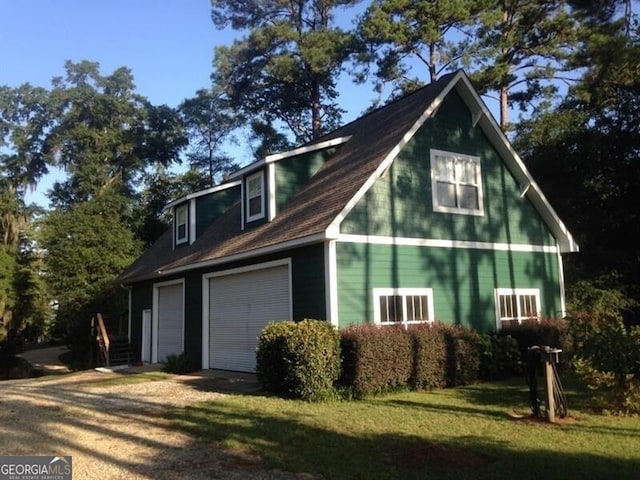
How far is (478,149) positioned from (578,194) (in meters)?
9.69

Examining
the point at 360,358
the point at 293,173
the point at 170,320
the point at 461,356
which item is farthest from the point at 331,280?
the point at 170,320

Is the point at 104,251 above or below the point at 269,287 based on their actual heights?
above

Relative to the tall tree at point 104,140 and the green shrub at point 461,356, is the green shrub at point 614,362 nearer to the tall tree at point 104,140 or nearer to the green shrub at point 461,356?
the green shrub at point 461,356

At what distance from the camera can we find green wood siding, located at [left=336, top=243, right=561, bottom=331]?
40.8 ft

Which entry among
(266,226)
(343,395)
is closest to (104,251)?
(266,226)

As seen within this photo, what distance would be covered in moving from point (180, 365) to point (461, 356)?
812 centimetres

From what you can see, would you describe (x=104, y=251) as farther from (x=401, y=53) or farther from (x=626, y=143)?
(x=626, y=143)

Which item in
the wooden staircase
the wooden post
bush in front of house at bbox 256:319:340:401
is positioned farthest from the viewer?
the wooden staircase

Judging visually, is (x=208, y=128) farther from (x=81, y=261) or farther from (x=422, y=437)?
(x=422, y=437)

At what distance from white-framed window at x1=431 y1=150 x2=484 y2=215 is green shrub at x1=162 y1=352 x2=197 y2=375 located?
8.21m

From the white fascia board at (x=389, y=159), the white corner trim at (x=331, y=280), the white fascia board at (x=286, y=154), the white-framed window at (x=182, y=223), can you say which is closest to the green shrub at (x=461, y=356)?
the white corner trim at (x=331, y=280)

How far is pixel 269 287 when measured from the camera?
1401cm

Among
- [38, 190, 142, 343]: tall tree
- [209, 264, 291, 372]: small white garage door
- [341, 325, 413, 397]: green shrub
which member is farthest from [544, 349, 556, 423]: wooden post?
[38, 190, 142, 343]: tall tree

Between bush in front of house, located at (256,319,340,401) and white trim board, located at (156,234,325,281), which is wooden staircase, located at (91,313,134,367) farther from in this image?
bush in front of house, located at (256,319,340,401)
